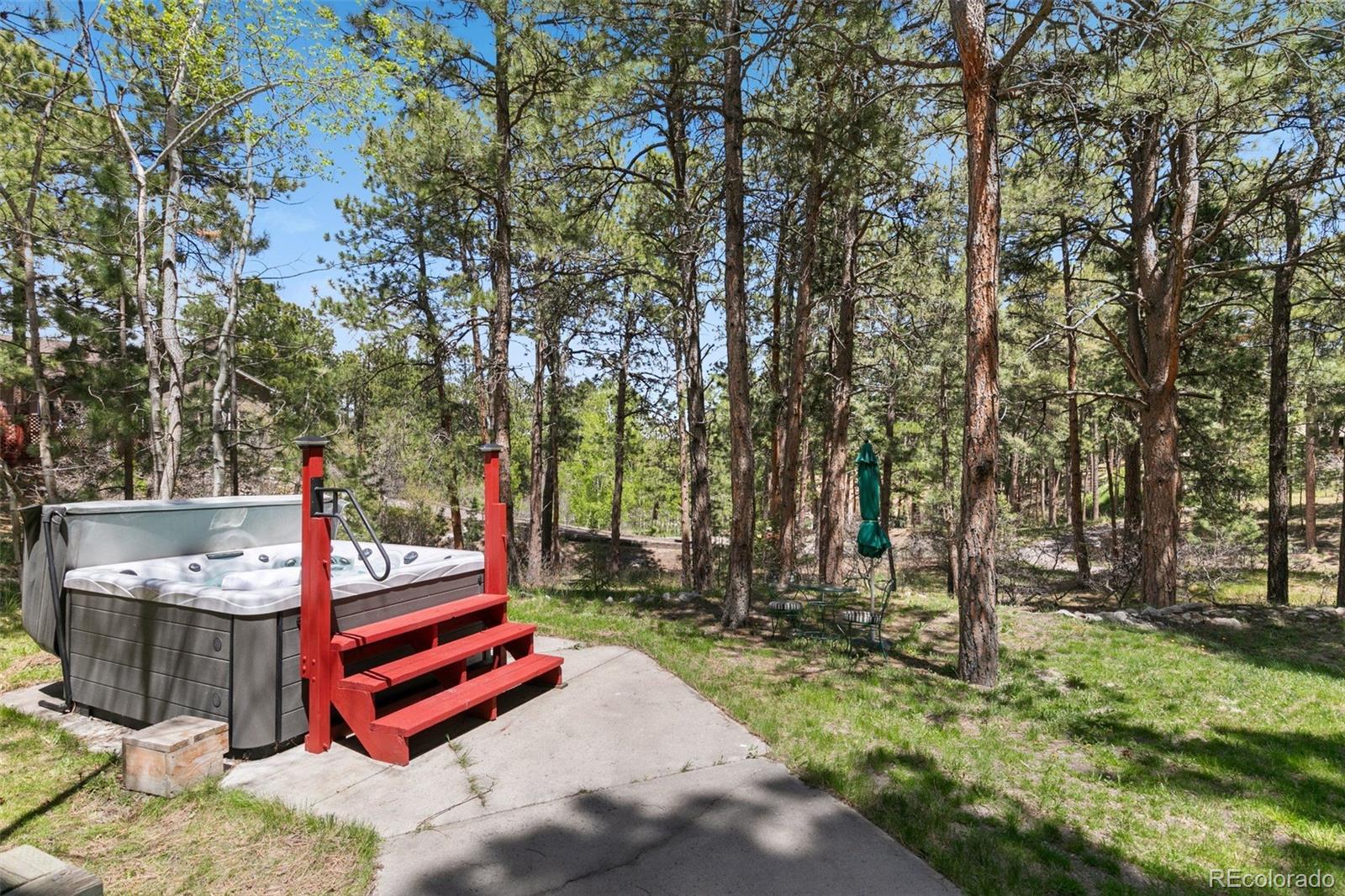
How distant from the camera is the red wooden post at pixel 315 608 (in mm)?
3707

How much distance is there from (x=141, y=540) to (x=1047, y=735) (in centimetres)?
661

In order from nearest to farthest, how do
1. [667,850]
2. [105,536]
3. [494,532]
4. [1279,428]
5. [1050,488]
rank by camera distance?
[667,850] < [105,536] < [494,532] < [1279,428] < [1050,488]

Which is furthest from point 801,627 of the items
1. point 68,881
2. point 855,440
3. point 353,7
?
point 855,440

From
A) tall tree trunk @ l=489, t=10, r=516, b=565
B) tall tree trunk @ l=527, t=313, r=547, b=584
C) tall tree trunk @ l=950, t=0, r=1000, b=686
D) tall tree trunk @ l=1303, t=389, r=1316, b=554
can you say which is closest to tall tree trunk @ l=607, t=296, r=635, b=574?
tall tree trunk @ l=527, t=313, r=547, b=584

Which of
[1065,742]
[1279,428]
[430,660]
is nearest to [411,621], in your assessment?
[430,660]

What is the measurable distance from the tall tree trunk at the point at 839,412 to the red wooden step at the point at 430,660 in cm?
757

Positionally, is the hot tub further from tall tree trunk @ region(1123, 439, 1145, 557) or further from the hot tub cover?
tall tree trunk @ region(1123, 439, 1145, 557)

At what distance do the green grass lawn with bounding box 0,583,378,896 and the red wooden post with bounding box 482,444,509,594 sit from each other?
1.99 metres

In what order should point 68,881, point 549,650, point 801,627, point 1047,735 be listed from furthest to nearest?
1. point 801,627
2. point 549,650
3. point 1047,735
4. point 68,881

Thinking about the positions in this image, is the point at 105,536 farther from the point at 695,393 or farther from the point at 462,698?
the point at 695,393

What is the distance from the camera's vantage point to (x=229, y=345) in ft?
39.5

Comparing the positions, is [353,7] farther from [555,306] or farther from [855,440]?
[855,440]

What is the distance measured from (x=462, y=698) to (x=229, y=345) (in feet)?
36.2

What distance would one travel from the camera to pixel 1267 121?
27.5 ft
